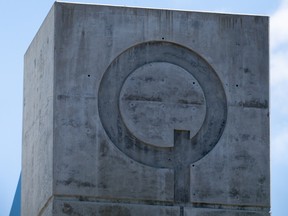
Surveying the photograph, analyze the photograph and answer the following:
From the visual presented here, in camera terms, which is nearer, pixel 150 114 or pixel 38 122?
pixel 150 114

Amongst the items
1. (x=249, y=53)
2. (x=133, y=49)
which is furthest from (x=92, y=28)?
(x=249, y=53)

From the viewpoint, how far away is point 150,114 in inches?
1704

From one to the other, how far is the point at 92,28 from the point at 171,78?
2176mm

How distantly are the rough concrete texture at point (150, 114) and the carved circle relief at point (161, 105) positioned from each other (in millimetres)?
23

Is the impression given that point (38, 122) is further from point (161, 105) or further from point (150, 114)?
point (161, 105)

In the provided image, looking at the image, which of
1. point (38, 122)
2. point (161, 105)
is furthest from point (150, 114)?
point (38, 122)

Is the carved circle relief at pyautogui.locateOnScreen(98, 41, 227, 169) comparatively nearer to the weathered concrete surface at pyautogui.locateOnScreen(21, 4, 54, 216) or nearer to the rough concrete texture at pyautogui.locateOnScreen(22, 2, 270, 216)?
the rough concrete texture at pyautogui.locateOnScreen(22, 2, 270, 216)

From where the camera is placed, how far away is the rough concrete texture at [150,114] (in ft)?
140

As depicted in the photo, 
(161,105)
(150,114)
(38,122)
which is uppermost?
(161,105)

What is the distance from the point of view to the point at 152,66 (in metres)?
43.6

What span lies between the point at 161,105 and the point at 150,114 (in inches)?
13.5

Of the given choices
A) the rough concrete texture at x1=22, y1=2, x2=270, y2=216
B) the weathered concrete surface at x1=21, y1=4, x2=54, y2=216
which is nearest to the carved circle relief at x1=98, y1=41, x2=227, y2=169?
the rough concrete texture at x1=22, y1=2, x2=270, y2=216

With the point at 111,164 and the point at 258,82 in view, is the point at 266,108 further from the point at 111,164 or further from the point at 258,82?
the point at 111,164

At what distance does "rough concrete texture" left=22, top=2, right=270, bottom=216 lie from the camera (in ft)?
140
